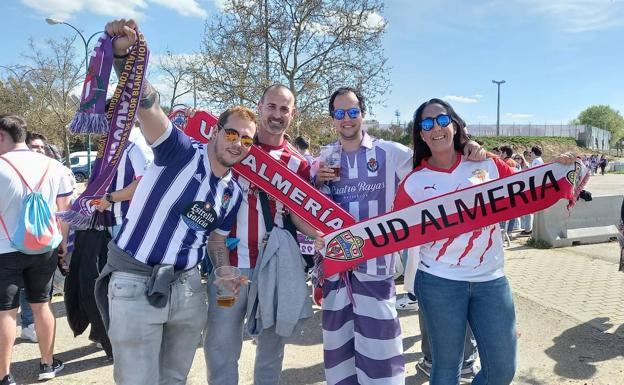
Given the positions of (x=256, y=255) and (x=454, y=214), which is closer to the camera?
(x=454, y=214)

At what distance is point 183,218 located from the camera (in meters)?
2.37

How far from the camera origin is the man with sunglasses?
281cm

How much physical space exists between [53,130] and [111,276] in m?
26.2

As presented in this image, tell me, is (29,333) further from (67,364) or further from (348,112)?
(348,112)

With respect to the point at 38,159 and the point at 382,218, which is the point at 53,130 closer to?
the point at 38,159

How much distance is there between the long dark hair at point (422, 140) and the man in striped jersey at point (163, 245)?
3.36 feet

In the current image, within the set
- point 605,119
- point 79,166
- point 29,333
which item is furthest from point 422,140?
point 605,119

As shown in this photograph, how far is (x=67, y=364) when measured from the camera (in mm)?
4055

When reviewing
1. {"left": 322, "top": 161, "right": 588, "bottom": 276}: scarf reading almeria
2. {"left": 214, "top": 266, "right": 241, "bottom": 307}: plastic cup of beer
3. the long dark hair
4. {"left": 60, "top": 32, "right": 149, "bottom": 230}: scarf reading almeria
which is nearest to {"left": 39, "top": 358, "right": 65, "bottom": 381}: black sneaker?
{"left": 60, "top": 32, "right": 149, "bottom": 230}: scarf reading almeria

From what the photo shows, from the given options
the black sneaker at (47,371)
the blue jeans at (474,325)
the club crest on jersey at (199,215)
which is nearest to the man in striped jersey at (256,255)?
the club crest on jersey at (199,215)

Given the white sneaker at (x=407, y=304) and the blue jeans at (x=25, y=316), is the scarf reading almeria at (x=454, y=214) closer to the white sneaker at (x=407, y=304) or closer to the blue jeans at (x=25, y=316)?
the white sneaker at (x=407, y=304)

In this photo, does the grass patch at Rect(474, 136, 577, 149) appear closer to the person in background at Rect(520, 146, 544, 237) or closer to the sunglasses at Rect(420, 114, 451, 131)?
the person in background at Rect(520, 146, 544, 237)

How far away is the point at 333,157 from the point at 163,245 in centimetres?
126

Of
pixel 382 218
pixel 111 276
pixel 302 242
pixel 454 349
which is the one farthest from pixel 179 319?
pixel 302 242
